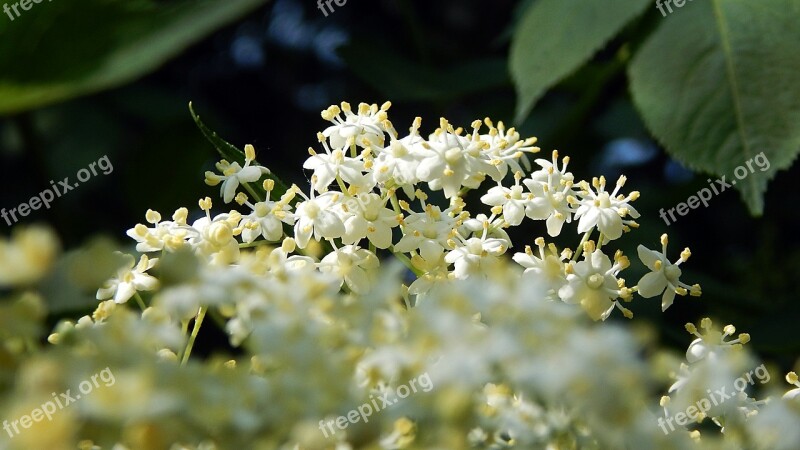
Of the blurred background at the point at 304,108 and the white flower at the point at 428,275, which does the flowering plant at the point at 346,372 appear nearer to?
the white flower at the point at 428,275

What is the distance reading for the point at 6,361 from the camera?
33 centimetres

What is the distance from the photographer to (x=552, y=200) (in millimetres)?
617

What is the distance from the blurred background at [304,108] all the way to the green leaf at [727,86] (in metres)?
0.06

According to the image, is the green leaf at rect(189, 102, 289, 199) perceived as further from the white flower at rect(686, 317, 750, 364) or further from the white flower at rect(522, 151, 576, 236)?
the white flower at rect(686, 317, 750, 364)

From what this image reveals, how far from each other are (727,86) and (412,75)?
543mm

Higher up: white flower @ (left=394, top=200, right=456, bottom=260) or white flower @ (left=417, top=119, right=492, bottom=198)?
white flower @ (left=417, top=119, right=492, bottom=198)

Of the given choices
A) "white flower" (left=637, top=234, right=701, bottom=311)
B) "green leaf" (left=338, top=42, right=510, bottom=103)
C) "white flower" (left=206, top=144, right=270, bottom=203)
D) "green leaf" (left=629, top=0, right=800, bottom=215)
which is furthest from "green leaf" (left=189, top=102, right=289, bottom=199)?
"green leaf" (left=338, top=42, right=510, bottom=103)

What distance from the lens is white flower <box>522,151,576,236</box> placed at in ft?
2.00

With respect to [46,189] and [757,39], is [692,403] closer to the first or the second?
[757,39]

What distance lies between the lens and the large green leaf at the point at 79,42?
1021 mm

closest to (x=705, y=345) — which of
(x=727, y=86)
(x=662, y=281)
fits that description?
(x=662, y=281)

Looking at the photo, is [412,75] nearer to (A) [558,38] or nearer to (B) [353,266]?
(A) [558,38]

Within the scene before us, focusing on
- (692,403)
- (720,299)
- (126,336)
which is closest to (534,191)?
(692,403)

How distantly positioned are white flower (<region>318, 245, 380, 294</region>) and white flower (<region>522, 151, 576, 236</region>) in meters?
0.11
